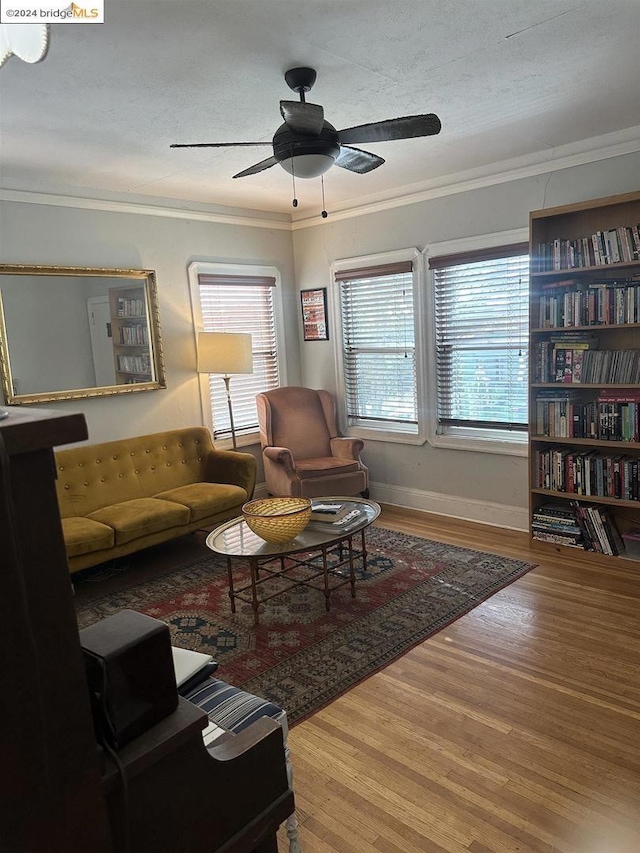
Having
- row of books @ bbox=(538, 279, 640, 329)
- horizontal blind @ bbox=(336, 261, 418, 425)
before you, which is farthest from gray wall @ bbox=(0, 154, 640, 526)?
row of books @ bbox=(538, 279, 640, 329)

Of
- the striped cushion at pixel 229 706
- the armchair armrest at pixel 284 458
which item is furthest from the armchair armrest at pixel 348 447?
the striped cushion at pixel 229 706

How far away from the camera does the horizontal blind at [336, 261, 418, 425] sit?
4977 mm

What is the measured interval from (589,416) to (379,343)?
1951 millimetres

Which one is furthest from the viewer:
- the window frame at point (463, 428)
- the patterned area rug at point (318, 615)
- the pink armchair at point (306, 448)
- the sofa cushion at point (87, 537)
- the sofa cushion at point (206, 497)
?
the pink armchair at point (306, 448)

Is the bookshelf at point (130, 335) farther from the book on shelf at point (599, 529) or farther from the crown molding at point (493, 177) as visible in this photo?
the book on shelf at point (599, 529)

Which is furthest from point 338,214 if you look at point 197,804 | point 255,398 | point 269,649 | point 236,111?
point 197,804

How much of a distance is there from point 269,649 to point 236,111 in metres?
2.65

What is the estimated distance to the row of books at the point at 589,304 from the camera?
3.53m

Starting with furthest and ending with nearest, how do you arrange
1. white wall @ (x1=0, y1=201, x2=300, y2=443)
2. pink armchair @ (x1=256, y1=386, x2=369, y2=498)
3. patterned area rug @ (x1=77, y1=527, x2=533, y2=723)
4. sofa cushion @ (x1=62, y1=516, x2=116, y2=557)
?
pink armchair @ (x1=256, y1=386, x2=369, y2=498) → white wall @ (x1=0, y1=201, x2=300, y2=443) → sofa cushion @ (x1=62, y1=516, x2=116, y2=557) → patterned area rug @ (x1=77, y1=527, x2=533, y2=723)

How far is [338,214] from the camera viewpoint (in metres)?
5.26

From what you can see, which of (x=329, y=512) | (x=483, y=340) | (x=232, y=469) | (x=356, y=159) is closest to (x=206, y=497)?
(x=232, y=469)

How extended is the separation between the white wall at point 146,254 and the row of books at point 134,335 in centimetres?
19

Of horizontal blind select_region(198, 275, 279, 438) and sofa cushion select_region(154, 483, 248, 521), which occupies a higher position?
horizontal blind select_region(198, 275, 279, 438)

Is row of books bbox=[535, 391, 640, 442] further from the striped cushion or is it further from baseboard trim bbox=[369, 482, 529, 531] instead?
the striped cushion
